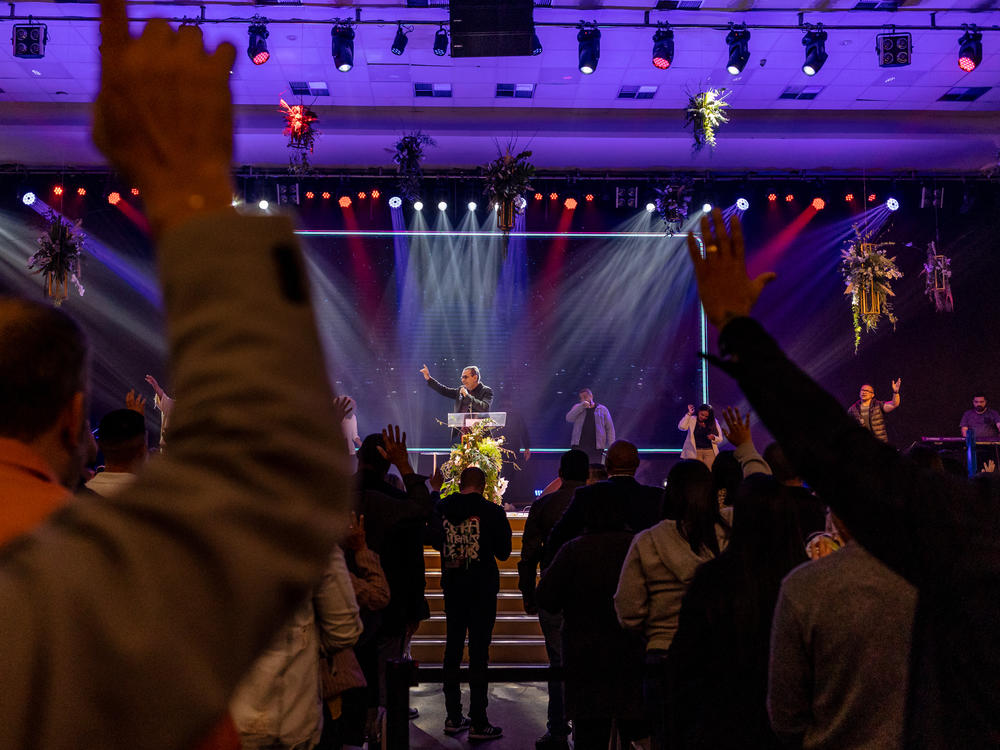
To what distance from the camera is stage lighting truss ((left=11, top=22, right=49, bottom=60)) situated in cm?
873

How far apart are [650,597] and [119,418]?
2.16 meters

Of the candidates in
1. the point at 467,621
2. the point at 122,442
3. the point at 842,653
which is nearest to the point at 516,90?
the point at 467,621

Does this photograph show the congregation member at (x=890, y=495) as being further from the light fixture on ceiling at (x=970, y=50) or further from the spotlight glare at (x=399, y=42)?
the light fixture on ceiling at (x=970, y=50)

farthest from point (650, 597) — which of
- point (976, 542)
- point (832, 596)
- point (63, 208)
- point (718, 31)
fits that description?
point (63, 208)

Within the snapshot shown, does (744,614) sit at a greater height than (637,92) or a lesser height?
lesser

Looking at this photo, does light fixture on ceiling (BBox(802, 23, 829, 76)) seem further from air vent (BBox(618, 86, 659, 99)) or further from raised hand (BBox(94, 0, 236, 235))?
raised hand (BBox(94, 0, 236, 235))

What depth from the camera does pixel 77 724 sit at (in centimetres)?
36

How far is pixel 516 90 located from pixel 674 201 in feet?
10.0

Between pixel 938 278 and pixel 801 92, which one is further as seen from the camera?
pixel 938 278

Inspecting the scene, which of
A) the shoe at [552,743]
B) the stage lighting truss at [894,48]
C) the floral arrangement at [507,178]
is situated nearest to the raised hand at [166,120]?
the shoe at [552,743]

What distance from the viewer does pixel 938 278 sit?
13266mm

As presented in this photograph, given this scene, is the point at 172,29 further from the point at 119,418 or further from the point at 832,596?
the point at 119,418

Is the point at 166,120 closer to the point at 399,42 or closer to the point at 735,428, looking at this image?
the point at 735,428

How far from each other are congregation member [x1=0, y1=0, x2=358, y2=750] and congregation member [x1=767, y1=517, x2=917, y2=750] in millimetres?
1641
